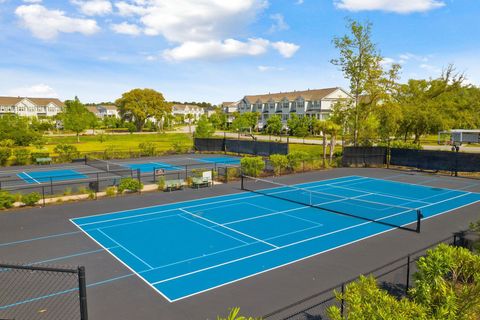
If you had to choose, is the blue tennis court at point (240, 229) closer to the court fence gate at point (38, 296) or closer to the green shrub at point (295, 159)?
the court fence gate at point (38, 296)

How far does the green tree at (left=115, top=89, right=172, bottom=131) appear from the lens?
10394 centimetres

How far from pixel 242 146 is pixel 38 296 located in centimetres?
3845

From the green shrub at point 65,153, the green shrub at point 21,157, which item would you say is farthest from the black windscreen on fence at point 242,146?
the green shrub at point 21,157

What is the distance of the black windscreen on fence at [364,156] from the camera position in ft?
125

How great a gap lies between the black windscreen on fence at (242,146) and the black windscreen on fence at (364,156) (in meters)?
7.00

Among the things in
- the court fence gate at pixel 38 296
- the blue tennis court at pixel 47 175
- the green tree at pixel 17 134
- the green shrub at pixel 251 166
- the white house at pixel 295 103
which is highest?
the white house at pixel 295 103

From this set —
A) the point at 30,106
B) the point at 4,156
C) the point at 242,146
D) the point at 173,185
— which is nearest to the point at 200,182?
the point at 173,185

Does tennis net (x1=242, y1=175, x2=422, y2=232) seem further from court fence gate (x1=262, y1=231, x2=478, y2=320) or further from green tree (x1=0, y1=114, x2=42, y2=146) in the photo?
green tree (x1=0, y1=114, x2=42, y2=146)

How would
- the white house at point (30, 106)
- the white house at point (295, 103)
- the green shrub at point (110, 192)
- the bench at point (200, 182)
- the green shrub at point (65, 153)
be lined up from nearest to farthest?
the green shrub at point (110, 192)
the bench at point (200, 182)
the green shrub at point (65, 153)
the white house at point (295, 103)
the white house at point (30, 106)

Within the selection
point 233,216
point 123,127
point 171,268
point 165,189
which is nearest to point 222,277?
point 171,268

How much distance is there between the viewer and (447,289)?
6.98 metres

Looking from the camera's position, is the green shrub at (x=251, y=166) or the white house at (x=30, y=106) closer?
the green shrub at (x=251, y=166)

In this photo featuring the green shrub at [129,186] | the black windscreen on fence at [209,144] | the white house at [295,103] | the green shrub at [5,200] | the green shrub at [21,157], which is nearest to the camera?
the green shrub at [5,200]

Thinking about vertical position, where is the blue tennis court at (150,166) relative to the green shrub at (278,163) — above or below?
below
